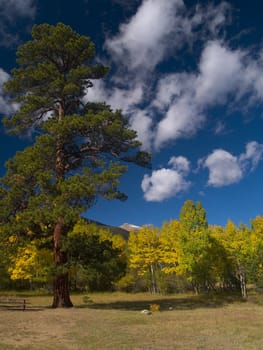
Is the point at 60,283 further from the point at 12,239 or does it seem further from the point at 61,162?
the point at 61,162

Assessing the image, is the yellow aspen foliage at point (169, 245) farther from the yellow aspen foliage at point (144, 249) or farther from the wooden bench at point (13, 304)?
the wooden bench at point (13, 304)

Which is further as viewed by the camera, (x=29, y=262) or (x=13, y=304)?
(x=29, y=262)

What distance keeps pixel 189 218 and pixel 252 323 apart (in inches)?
1063

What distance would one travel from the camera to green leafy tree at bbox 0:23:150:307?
19891mm

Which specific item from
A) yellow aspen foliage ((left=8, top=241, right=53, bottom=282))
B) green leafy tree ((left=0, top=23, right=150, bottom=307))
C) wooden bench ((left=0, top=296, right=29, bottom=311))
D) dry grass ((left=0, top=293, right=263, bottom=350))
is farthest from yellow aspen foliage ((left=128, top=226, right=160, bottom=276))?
dry grass ((left=0, top=293, right=263, bottom=350))

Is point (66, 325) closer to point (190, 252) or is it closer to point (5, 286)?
point (190, 252)

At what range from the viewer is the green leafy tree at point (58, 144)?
1989 cm

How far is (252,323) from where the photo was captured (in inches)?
619

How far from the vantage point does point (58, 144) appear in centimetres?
2272

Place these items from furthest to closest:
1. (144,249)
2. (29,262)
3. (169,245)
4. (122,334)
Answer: (144,249)
(169,245)
(29,262)
(122,334)

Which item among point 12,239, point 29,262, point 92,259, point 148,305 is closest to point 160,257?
point 29,262

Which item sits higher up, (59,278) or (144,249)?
(144,249)

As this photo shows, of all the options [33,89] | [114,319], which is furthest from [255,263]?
[33,89]

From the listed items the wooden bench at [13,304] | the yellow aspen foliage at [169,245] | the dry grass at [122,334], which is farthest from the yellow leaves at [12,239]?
the yellow aspen foliage at [169,245]
